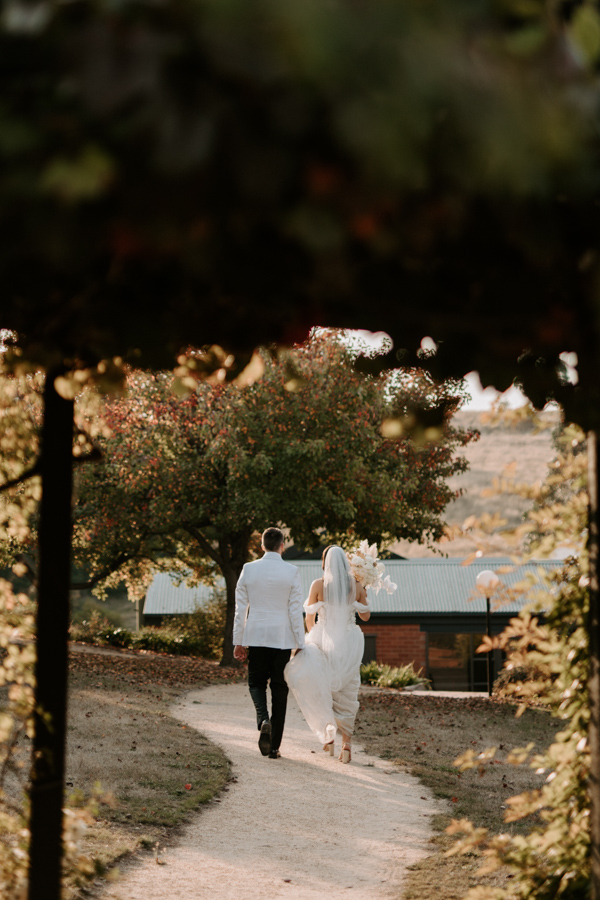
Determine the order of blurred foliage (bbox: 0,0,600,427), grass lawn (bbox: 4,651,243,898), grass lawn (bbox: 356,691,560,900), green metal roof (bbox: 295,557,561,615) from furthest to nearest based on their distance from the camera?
green metal roof (bbox: 295,557,561,615) < grass lawn (bbox: 4,651,243,898) < grass lawn (bbox: 356,691,560,900) < blurred foliage (bbox: 0,0,600,427)

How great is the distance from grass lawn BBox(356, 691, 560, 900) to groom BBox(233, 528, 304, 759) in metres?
1.49

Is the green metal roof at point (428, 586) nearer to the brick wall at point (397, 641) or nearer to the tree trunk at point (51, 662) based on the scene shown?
the brick wall at point (397, 641)

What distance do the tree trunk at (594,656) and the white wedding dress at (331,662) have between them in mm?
5523

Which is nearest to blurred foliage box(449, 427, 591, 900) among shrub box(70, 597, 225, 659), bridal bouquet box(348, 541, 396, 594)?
bridal bouquet box(348, 541, 396, 594)

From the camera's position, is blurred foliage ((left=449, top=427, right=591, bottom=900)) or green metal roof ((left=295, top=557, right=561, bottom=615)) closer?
blurred foliage ((left=449, top=427, right=591, bottom=900))

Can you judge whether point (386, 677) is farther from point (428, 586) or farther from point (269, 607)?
point (428, 586)

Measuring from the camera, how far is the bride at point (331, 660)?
25.2ft

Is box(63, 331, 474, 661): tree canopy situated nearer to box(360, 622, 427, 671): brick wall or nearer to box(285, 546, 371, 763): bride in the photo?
box(285, 546, 371, 763): bride

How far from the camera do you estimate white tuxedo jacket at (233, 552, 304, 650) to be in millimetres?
7309

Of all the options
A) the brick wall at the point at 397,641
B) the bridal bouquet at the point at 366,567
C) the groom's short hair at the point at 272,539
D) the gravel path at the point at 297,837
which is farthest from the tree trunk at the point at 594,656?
the brick wall at the point at 397,641

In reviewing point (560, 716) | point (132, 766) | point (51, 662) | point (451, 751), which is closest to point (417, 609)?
point (451, 751)

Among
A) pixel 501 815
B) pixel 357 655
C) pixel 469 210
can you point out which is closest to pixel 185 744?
pixel 357 655

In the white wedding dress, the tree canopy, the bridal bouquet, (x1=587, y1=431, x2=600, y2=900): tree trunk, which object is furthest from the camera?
the tree canopy

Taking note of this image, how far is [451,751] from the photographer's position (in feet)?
28.9
